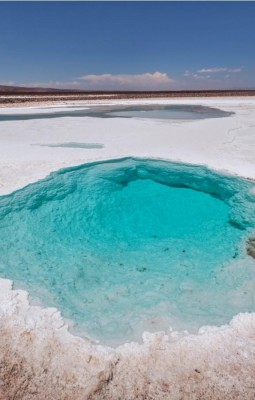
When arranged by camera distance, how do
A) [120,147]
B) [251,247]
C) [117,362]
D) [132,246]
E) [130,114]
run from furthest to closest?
1. [130,114]
2. [120,147]
3. [132,246]
4. [251,247]
5. [117,362]

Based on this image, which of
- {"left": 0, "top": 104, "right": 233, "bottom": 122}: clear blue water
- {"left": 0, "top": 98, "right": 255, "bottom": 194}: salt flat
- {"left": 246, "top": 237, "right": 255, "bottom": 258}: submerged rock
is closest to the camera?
{"left": 246, "top": 237, "right": 255, "bottom": 258}: submerged rock

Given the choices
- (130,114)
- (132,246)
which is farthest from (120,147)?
(130,114)

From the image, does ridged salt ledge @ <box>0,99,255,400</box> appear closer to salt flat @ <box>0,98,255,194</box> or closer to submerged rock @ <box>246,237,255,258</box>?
submerged rock @ <box>246,237,255,258</box>

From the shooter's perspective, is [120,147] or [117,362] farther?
[120,147]

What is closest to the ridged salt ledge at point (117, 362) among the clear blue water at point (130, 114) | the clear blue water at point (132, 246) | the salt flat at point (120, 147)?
the clear blue water at point (132, 246)

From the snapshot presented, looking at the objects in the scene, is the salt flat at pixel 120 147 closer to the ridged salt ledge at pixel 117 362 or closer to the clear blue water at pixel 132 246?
the clear blue water at pixel 132 246

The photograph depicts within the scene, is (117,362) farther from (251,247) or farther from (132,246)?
(251,247)

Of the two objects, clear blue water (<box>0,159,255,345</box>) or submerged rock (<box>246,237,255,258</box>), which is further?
submerged rock (<box>246,237,255,258</box>)

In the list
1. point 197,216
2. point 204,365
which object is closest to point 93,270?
point 204,365

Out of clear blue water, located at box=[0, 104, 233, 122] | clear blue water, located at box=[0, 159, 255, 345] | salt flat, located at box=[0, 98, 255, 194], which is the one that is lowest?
clear blue water, located at box=[0, 159, 255, 345]

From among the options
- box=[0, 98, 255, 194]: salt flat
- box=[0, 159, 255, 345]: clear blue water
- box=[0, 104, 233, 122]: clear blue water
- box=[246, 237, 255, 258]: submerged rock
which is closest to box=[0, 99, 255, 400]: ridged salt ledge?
box=[0, 159, 255, 345]: clear blue water
